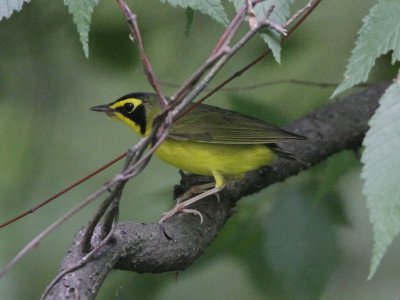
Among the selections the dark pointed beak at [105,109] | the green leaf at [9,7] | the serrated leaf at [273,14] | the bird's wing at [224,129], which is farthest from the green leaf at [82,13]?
the dark pointed beak at [105,109]

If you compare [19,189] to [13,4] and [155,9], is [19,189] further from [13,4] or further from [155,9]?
[13,4]

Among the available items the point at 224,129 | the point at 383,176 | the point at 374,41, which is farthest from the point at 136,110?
the point at 383,176

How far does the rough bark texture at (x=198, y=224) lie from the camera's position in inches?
57.9

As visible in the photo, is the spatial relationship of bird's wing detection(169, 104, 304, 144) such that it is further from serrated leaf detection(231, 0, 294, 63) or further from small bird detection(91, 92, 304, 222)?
serrated leaf detection(231, 0, 294, 63)

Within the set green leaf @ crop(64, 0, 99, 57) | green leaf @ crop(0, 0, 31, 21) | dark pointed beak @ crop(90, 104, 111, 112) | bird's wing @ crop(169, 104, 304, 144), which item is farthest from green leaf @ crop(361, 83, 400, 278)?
dark pointed beak @ crop(90, 104, 111, 112)

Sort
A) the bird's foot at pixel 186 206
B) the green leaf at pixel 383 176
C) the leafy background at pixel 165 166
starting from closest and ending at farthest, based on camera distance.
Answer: the green leaf at pixel 383 176, the bird's foot at pixel 186 206, the leafy background at pixel 165 166

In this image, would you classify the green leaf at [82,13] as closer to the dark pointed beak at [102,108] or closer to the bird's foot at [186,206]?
the bird's foot at [186,206]

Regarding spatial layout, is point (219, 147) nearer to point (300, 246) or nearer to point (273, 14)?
point (300, 246)

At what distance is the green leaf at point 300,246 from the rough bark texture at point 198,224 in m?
0.11

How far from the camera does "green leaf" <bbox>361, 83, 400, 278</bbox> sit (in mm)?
1082

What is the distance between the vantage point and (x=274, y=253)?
235cm

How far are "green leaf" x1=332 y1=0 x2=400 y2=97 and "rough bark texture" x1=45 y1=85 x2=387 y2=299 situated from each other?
0.56 m

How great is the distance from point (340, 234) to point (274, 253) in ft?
0.97

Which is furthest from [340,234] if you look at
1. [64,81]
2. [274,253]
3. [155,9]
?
[64,81]
